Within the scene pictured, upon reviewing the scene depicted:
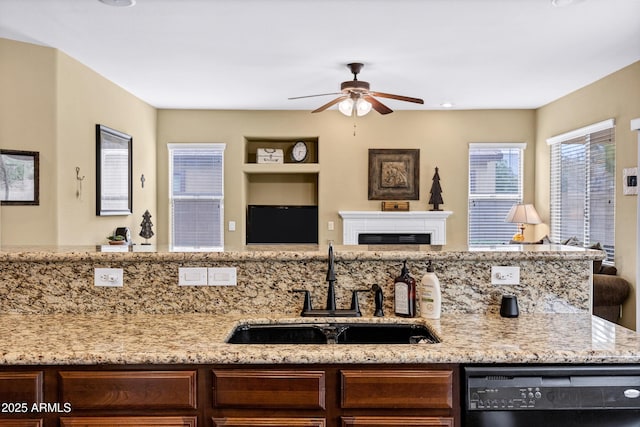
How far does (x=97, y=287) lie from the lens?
2191 millimetres

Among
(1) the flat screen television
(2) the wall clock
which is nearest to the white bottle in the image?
(1) the flat screen television

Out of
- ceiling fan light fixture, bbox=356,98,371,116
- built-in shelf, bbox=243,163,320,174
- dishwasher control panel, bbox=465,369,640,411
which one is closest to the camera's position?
dishwasher control panel, bbox=465,369,640,411

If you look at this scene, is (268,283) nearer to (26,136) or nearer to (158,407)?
(158,407)

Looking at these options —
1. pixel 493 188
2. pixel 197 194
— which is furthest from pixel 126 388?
pixel 493 188

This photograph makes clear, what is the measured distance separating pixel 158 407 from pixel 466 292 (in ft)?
4.21

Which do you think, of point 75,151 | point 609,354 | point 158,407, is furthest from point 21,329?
point 75,151

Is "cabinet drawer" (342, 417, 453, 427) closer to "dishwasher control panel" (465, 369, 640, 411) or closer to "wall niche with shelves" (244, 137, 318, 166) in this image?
"dishwasher control panel" (465, 369, 640, 411)

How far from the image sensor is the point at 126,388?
5.32ft

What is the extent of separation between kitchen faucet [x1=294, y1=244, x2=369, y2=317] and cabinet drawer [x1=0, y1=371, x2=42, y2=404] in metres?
0.97

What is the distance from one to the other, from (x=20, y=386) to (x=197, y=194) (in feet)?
18.5

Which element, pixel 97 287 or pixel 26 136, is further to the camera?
pixel 26 136

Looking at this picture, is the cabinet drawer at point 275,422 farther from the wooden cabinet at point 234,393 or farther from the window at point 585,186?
the window at point 585,186

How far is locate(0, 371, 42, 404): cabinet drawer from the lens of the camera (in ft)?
5.29

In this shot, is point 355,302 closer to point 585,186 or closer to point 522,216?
point 585,186
